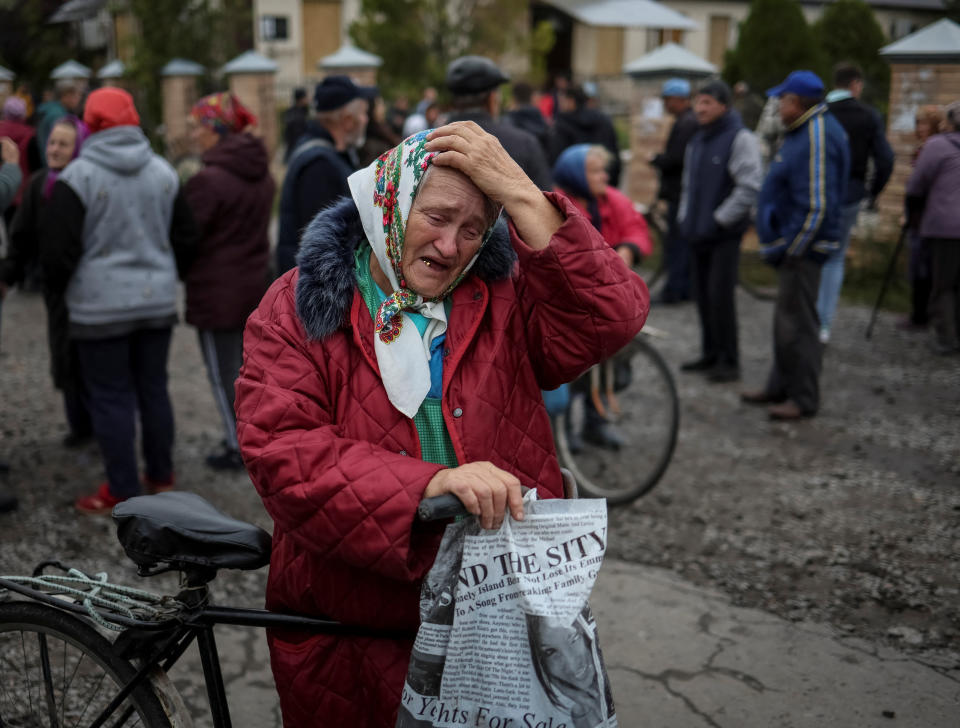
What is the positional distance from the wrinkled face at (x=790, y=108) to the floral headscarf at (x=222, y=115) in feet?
10.5

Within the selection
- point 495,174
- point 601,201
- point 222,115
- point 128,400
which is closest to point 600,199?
point 601,201

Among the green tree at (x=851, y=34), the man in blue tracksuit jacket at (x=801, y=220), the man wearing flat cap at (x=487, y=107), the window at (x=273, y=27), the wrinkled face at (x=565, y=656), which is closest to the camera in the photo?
the wrinkled face at (x=565, y=656)

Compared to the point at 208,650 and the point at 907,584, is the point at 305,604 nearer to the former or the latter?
the point at 208,650

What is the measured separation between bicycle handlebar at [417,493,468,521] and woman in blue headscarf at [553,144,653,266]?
10.5ft

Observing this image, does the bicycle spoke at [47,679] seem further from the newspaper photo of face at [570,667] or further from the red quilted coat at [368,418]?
the newspaper photo of face at [570,667]

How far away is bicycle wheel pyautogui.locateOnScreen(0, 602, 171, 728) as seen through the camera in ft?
7.21

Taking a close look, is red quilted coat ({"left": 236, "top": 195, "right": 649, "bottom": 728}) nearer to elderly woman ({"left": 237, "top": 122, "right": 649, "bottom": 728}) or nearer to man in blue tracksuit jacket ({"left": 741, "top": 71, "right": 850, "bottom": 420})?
elderly woman ({"left": 237, "top": 122, "right": 649, "bottom": 728})

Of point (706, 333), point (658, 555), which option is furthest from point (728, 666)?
point (706, 333)

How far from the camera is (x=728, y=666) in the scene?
351cm

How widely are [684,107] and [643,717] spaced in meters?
7.29

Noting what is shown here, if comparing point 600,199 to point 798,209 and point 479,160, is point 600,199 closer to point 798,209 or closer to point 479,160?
point 798,209

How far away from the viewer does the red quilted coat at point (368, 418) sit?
1.82 metres

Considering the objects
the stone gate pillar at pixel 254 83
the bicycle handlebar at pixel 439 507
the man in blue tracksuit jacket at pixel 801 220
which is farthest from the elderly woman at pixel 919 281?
the stone gate pillar at pixel 254 83

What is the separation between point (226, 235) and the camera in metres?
5.10
